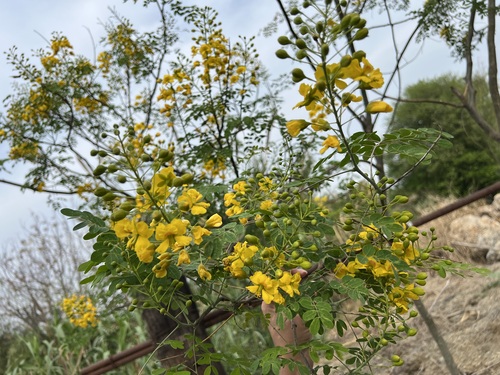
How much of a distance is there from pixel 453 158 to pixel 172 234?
12.8 meters

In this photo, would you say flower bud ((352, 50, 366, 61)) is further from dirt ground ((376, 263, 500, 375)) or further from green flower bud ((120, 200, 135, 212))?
dirt ground ((376, 263, 500, 375))

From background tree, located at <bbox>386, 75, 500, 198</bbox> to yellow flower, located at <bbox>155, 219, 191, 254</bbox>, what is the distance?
11.7 metres

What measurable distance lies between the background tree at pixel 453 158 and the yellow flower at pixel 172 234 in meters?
11.7

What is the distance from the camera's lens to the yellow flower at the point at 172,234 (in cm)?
106

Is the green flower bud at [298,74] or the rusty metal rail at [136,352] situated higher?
the green flower bud at [298,74]

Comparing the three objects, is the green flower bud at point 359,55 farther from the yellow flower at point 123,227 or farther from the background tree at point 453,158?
the background tree at point 453,158

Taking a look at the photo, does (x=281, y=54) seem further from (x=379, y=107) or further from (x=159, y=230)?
(x=159, y=230)

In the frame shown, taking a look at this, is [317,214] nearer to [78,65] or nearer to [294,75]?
[294,75]

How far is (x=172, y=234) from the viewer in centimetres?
107

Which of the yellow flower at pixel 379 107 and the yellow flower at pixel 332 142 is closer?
the yellow flower at pixel 379 107

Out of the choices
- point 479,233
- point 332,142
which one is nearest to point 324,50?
point 332,142

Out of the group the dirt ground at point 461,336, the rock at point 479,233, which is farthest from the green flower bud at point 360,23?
the rock at point 479,233

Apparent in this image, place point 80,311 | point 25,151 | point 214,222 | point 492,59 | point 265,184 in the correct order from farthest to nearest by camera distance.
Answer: point 80,311 < point 25,151 < point 492,59 < point 265,184 < point 214,222

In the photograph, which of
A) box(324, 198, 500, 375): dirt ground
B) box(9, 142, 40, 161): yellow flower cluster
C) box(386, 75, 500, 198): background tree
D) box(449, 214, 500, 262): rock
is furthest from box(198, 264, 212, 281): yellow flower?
box(386, 75, 500, 198): background tree
